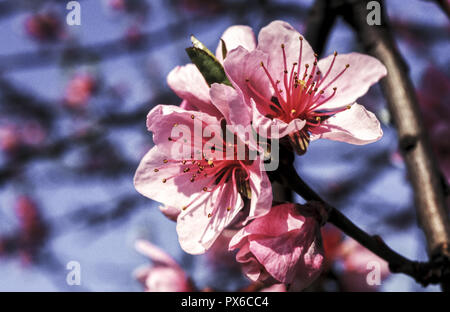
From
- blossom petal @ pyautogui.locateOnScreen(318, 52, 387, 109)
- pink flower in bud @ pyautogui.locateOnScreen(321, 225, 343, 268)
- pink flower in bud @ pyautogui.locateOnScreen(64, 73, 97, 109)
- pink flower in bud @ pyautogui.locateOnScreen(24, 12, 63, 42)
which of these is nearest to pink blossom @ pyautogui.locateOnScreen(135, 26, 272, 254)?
blossom petal @ pyautogui.locateOnScreen(318, 52, 387, 109)

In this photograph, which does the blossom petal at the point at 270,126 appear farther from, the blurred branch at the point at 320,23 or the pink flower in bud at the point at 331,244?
the blurred branch at the point at 320,23

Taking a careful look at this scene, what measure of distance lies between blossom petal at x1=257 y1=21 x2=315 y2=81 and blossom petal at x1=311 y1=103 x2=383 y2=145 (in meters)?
0.17

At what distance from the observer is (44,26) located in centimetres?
646

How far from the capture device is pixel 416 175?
1.44m

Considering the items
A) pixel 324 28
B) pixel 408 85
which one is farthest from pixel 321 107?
pixel 324 28

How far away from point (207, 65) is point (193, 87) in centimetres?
10

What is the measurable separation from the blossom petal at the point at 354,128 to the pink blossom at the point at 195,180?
0.60 ft

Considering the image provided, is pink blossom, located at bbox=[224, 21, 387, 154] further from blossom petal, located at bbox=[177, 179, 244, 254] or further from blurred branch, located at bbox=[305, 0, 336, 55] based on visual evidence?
blurred branch, located at bbox=[305, 0, 336, 55]

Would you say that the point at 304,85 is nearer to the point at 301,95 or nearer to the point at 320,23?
the point at 301,95

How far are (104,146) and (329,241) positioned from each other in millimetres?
3787

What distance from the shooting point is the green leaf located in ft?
2.84

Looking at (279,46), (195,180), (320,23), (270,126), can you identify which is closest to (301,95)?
(279,46)
